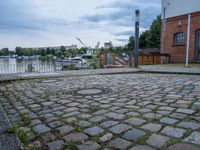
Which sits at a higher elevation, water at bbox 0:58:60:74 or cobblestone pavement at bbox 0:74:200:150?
water at bbox 0:58:60:74

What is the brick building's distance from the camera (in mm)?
13617

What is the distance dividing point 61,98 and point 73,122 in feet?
4.87

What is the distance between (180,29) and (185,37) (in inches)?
33.9

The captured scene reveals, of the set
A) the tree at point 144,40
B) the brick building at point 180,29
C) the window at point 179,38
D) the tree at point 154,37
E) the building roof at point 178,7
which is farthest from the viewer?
the tree at point 144,40

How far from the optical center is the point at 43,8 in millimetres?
10000

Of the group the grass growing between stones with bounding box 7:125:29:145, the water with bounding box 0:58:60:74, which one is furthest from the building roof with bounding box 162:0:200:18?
the grass growing between stones with bounding box 7:125:29:145

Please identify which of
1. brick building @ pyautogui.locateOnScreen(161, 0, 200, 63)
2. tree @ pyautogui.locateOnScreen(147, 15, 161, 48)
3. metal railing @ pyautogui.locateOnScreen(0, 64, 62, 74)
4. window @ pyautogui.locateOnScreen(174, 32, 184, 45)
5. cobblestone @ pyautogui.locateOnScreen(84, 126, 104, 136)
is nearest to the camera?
cobblestone @ pyautogui.locateOnScreen(84, 126, 104, 136)

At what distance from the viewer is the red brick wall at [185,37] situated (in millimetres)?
13664

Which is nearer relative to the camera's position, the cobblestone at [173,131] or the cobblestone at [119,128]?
the cobblestone at [173,131]

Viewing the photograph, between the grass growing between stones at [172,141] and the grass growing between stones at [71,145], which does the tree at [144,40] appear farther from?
the grass growing between stones at [71,145]

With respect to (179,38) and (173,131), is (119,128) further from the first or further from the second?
(179,38)

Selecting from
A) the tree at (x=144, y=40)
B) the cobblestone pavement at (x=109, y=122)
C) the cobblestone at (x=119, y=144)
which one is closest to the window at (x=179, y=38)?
the cobblestone pavement at (x=109, y=122)

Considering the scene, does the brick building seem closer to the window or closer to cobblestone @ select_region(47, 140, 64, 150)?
the window

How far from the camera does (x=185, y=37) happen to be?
14.3 meters
